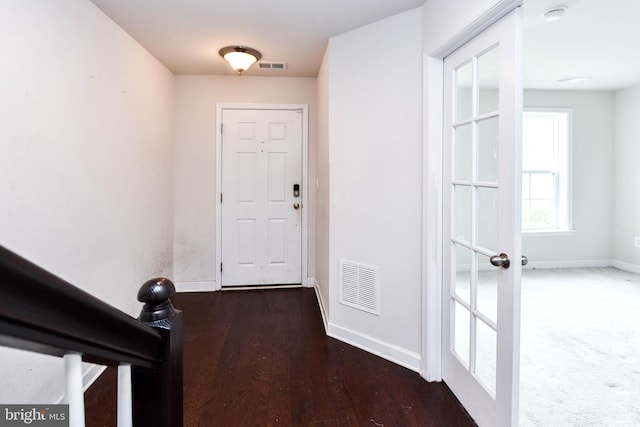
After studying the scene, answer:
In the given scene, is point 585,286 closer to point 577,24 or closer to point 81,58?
point 577,24

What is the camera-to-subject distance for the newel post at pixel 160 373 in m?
0.70

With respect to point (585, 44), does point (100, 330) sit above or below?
below

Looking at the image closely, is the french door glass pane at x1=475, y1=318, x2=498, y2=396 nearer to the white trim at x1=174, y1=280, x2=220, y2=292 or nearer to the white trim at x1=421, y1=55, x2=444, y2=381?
the white trim at x1=421, y1=55, x2=444, y2=381

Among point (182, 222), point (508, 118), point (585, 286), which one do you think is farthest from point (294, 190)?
point (585, 286)

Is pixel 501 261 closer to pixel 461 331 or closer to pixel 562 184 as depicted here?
pixel 461 331

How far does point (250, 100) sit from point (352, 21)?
1762 mm

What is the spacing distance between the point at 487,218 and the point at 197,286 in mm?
3293

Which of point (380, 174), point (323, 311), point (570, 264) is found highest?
point (380, 174)

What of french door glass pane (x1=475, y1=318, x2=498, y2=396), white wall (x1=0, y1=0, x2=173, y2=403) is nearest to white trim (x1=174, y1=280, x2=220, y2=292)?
white wall (x1=0, y1=0, x2=173, y2=403)

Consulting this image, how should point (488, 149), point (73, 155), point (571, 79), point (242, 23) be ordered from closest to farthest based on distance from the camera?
point (488, 149) < point (73, 155) < point (242, 23) < point (571, 79)

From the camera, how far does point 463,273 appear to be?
1.99m

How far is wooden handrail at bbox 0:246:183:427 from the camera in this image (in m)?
0.37

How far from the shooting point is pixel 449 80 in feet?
6.95

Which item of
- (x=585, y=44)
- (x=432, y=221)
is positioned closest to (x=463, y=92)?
(x=432, y=221)
